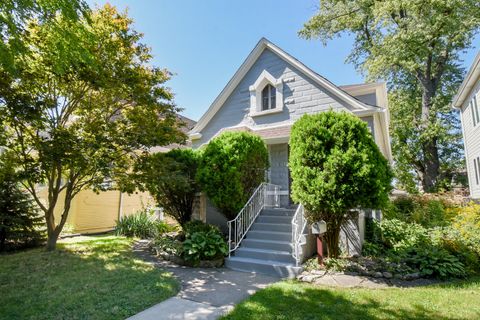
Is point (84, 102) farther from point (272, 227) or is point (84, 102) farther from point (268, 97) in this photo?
point (272, 227)

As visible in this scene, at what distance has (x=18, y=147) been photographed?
7.97 meters

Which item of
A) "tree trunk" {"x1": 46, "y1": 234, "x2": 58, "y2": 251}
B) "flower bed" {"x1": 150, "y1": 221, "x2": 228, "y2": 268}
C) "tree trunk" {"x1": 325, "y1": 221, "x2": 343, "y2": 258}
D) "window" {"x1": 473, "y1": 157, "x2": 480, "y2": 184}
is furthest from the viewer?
"window" {"x1": 473, "y1": 157, "x2": 480, "y2": 184}

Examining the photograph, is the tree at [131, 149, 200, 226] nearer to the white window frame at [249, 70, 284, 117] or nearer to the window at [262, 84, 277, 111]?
the white window frame at [249, 70, 284, 117]

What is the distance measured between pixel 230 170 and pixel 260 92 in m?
4.84

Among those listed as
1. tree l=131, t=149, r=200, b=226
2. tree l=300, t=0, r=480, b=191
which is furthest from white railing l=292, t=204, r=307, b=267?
tree l=300, t=0, r=480, b=191

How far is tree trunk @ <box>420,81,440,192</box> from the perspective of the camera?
19109mm

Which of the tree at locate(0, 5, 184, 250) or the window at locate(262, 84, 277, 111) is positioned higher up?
the window at locate(262, 84, 277, 111)

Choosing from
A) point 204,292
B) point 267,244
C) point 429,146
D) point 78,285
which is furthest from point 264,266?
point 429,146

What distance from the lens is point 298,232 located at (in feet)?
23.2

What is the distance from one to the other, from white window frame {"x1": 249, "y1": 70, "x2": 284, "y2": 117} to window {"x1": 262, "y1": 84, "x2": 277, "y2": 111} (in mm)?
149

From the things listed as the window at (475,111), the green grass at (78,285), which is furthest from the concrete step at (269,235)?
the window at (475,111)

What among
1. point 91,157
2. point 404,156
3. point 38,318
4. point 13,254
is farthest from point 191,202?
point 404,156

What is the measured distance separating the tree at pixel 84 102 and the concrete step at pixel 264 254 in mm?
4308

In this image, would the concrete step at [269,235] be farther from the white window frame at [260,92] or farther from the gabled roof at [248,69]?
the white window frame at [260,92]
